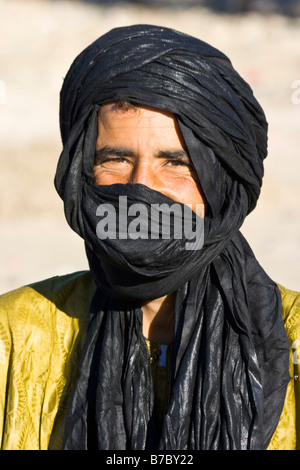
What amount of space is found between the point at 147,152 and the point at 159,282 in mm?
371

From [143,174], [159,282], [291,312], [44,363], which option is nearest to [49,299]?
[44,363]

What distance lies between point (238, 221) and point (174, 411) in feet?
1.94

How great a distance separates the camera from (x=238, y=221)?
8.87 ft

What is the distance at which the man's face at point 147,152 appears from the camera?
2.60 m

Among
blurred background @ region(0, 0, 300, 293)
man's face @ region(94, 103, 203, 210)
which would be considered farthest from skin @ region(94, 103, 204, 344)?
blurred background @ region(0, 0, 300, 293)

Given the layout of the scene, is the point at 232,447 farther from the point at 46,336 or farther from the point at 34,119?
the point at 34,119

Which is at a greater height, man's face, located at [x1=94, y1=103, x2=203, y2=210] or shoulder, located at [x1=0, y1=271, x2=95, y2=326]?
man's face, located at [x1=94, y1=103, x2=203, y2=210]

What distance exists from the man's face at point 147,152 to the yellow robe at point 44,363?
462 millimetres

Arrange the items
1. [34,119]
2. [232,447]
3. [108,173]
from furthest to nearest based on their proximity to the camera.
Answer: [34,119] < [108,173] < [232,447]

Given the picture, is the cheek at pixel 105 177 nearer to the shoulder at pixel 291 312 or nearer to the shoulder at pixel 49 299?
the shoulder at pixel 49 299

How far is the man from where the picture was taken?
254 centimetres

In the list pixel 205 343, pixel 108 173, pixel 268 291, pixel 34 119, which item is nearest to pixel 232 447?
pixel 205 343

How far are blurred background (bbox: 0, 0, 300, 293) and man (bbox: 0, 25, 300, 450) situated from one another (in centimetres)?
522

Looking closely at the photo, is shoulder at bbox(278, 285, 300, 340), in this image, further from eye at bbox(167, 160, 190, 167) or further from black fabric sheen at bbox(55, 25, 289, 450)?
eye at bbox(167, 160, 190, 167)
